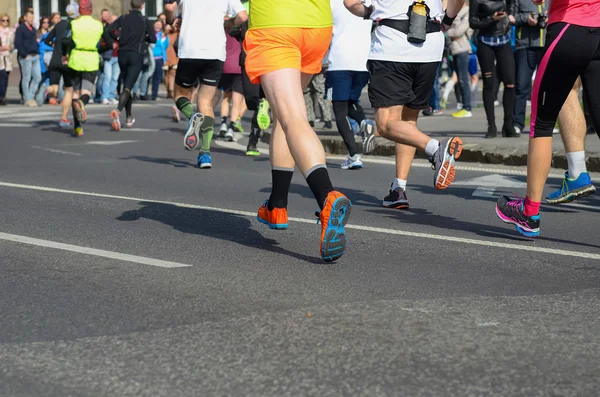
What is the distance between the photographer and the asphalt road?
12.0 ft

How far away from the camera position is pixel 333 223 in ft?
17.6

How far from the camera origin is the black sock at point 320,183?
5590 millimetres

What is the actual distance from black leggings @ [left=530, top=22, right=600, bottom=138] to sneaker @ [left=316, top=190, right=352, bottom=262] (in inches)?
62.1

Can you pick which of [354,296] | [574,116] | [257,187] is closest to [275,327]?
[354,296]

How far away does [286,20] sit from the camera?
5.79 meters

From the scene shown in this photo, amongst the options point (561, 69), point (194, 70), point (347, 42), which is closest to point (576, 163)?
point (561, 69)

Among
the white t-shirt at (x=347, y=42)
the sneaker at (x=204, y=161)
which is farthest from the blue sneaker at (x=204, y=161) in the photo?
the white t-shirt at (x=347, y=42)

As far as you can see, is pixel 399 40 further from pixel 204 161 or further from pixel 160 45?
pixel 160 45

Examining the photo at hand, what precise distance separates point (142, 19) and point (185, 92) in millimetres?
6634

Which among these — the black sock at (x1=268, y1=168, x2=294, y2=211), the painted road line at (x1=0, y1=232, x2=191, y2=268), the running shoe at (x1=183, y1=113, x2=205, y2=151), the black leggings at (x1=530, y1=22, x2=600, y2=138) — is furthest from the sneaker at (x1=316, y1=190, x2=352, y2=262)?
the running shoe at (x1=183, y1=113, x2=205, y2=151)

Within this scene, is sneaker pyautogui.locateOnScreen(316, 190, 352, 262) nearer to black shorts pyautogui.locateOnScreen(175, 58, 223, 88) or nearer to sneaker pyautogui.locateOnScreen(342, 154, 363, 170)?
black shorts pyautogui.locateOnScreen(175, 58, 223, 88)

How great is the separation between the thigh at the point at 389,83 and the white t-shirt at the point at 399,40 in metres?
0.05

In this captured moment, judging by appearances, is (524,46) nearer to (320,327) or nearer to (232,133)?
(232,133)

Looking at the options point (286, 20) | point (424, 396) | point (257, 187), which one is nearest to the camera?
point (424, 396)
